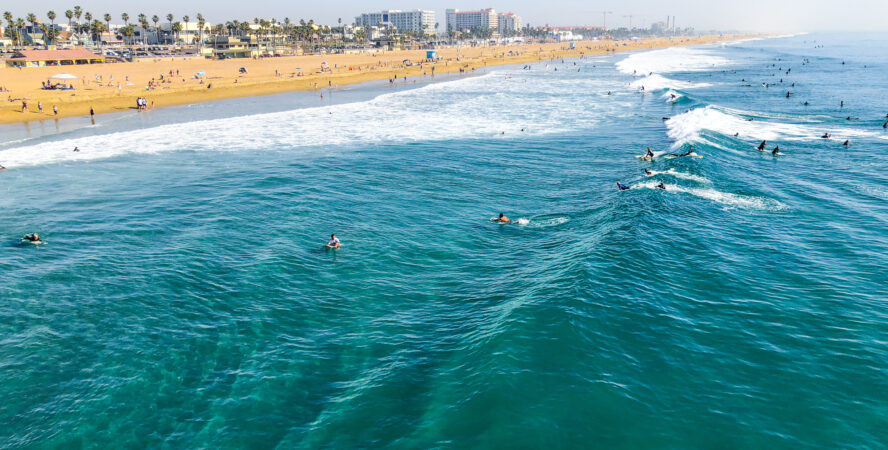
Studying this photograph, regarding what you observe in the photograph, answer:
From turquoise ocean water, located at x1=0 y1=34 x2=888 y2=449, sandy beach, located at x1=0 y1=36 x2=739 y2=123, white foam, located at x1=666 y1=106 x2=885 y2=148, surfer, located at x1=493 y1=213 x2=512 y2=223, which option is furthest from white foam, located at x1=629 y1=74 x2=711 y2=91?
surfer, located at x1=493 y1=213 x2=512 y2=223

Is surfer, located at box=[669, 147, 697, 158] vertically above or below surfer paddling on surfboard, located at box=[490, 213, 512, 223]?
above

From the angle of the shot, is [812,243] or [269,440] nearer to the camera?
[269,440]

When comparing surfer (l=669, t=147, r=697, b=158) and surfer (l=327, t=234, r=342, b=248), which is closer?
surfer (l=327, t=234, r=342, b=248)

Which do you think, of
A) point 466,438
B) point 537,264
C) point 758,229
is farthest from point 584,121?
point 466,438

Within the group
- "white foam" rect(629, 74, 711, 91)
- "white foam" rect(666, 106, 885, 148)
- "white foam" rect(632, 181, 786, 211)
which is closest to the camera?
"white foam" rect(632, 181, 786, 211)

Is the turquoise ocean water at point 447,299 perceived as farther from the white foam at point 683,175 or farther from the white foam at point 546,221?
the white foam at point 683,175

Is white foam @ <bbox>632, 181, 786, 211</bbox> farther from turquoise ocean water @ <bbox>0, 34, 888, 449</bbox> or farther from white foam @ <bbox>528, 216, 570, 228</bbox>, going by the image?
white foam @ <bbox>528, 216, 570, 228</bbox>

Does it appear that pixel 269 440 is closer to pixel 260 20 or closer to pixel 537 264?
pixel 537 264
